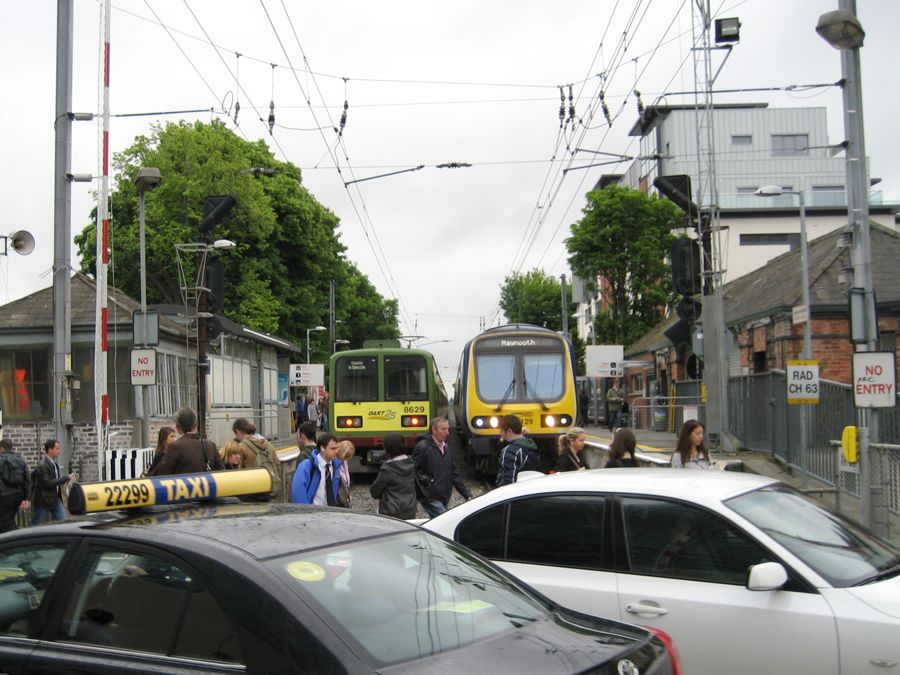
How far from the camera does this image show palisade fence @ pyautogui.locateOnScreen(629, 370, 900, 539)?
39.7 feet

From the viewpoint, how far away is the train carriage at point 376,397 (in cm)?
2347

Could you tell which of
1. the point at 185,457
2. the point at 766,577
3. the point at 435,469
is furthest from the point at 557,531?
the point at 185,457

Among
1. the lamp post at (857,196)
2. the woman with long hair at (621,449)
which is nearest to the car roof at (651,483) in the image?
the woman with long hair at (621,449)

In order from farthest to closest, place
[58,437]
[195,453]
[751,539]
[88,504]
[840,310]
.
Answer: [840,310] → [58,437] → [195,453] → [751,539] → [88,504]

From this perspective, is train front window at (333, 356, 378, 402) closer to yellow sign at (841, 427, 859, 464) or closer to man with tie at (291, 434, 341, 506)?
yellow sign at (841, 427, 859, 464)

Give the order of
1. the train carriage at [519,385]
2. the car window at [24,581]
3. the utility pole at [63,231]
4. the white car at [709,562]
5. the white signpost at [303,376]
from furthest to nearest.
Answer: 1. the white signpost at [303,376]
2. the train carriage at [519,385]
3. the utility pole at [63,231]
4. the white car at [709,562]
5. the car window at [24,581]

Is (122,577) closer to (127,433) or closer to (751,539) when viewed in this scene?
(751,539)

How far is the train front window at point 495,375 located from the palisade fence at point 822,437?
12.5 feet

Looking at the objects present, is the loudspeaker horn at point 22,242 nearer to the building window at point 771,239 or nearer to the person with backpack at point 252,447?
the person with backpack at point 252,447

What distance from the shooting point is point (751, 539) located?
201 inches

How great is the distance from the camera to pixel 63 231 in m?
15.6

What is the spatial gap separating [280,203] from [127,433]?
965 inches

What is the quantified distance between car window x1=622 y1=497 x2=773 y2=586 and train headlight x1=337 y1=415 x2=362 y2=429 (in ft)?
59.8

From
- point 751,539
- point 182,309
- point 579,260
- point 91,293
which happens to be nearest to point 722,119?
point 579,260
